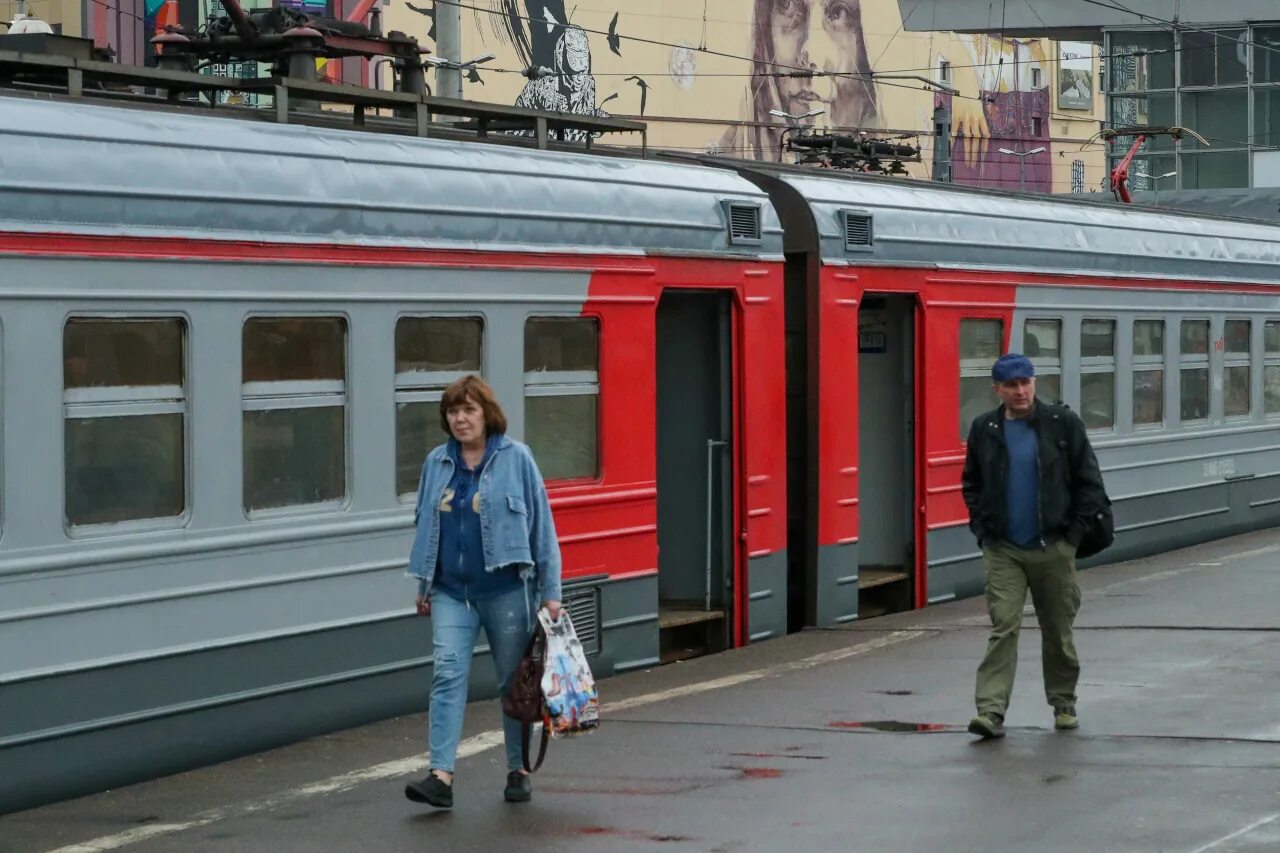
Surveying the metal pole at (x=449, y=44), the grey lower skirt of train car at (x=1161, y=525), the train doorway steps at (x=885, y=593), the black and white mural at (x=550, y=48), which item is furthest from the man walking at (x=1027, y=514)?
the black and white mural at (x=550, y=48)

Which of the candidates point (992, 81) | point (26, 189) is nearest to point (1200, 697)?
point (26, 189)

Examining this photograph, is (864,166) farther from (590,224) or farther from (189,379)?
(189,379)

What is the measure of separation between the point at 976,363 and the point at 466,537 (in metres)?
7.77

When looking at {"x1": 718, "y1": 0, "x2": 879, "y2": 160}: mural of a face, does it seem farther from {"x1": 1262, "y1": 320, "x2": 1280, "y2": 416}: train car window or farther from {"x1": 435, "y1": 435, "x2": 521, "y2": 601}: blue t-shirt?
{"x1": 435, "y1": 435, "x2": 521, "y2": 601}: blue t-shirt

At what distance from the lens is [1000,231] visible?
51.4 feet

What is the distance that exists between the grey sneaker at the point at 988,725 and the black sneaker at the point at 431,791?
8.08 ft

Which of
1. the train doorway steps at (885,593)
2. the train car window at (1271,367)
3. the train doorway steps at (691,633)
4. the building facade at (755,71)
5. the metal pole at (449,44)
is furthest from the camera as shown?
the building facade at (755,71)

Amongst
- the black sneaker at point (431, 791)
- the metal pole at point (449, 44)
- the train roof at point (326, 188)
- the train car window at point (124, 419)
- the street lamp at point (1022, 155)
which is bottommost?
the black sneaker at point (431, 791)

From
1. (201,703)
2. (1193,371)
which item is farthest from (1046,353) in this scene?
(201,703)

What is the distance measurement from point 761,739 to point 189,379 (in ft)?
9.25

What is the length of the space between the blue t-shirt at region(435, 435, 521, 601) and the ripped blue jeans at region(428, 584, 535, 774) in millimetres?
51

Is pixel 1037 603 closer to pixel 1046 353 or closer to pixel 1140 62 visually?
pixel 1046 353

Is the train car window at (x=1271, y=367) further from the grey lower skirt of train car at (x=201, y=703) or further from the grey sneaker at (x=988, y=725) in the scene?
the grey sneaker at (x=988, y=725)

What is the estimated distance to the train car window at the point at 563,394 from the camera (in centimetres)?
1095
